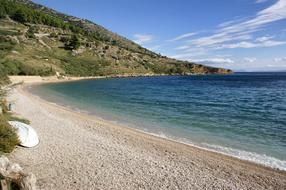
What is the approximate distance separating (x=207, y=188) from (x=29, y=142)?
8.91 metres

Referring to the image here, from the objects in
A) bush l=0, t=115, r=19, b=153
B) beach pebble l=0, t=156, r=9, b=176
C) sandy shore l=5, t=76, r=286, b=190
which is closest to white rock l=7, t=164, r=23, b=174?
beach pebble l=0, t=156, r=9, b=176

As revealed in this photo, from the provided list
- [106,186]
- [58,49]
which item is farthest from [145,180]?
[58,49]

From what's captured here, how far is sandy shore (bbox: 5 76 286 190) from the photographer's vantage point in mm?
10273

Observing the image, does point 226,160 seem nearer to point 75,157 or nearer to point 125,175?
point 125,175

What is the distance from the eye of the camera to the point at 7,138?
12000 millimetres

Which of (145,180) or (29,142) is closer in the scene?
(145,180)

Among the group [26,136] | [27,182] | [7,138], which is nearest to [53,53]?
[26,136]

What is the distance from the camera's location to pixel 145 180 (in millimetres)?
10461

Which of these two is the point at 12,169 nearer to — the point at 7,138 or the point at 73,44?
the point at 7,138

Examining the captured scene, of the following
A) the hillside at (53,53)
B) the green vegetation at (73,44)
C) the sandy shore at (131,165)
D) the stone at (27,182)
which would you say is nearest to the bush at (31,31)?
the hillside at (53,53)

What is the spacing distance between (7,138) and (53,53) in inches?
3857

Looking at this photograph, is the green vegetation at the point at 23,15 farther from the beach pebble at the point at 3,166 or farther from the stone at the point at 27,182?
the stone at the point at 27,182

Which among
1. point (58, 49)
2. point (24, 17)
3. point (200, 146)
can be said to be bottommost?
point (200, 146)

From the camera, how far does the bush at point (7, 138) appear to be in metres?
11.8
